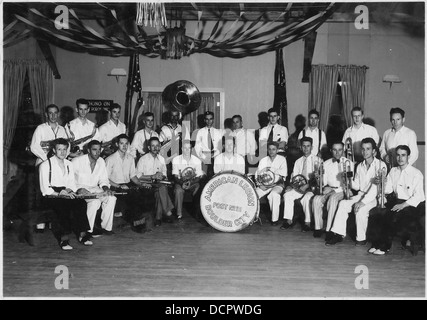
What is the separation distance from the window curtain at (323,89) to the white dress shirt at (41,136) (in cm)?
491

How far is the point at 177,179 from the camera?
7.28 meters

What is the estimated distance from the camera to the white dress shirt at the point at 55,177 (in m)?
5.65

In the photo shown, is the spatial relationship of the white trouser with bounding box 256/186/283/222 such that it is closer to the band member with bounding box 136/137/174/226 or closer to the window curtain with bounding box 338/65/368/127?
the band member with bounding box 136/137/174/226

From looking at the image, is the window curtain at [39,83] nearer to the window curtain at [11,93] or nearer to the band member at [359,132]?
the window curtain at [11,93]

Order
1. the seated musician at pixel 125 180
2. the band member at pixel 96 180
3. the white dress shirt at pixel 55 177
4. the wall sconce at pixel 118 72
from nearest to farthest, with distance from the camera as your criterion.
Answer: the white dress shirt at pixel 55 177 → the band member at pixel 96 180 → the seated musician at pixel 125 180 → the wall sconce at pixel 118 72

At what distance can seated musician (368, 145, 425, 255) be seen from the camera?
5371 mm

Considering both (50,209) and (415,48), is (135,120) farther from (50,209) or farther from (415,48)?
(415,48)

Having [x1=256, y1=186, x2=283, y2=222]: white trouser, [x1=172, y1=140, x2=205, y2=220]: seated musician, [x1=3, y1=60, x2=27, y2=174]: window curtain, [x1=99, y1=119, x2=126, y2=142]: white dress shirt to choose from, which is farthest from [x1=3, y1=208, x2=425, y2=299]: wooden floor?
[x1=3, y1=60, x2=27, y2=174]: window curtain

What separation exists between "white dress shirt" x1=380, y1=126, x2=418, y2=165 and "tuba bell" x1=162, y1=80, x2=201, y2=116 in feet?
12.4

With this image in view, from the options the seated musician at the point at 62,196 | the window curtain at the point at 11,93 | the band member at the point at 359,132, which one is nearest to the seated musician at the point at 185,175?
the seated musician at the point at 62,196

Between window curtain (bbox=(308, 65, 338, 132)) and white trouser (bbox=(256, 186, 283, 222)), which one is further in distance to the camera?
window curtain (bbox=(308, 65, 338, 132))

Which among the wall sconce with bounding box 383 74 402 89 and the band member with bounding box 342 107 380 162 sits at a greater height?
the wall sconce with bounding box 383 74 402 89

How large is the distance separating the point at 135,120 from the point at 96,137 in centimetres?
156

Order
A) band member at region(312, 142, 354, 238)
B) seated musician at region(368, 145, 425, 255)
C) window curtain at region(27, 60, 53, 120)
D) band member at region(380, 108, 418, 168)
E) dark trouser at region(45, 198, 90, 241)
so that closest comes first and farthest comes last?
seated musician at region(368, 145, 425, 255)
dark trouser at region(45, 198, 90, 241)
band member at region(312, 142, 354, 238)
band member at region(380, 108, 418, 168)
window curtain at region(27, 60, 53, 120)
